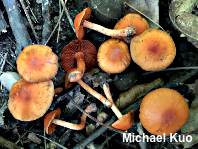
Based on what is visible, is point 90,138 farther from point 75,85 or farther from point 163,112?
point 163,112

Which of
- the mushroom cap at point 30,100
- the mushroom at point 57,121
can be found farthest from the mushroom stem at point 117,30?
the mushroom at point 57,121

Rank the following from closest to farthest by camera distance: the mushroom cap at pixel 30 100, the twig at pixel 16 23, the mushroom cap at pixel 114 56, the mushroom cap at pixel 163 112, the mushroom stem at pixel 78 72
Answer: the mushroom cap at pixel 163 112
the mushroom cap at pixel 30 100
the mushroom stem at pixel 78 72
the mushroom cap at pixel 114 56
the twig at pixel 16 23

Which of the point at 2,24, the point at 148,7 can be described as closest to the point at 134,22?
the point at 148,7

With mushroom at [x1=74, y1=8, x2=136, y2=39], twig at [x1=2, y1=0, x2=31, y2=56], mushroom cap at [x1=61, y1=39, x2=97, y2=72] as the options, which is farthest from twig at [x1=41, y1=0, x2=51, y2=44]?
mushroom at [x1=74, y1=8, x2=136, y2=39]

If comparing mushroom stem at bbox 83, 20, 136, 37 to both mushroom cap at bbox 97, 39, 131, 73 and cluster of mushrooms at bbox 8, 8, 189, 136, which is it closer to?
cluster of mushrooms at bbox 8, 8, 189, 136

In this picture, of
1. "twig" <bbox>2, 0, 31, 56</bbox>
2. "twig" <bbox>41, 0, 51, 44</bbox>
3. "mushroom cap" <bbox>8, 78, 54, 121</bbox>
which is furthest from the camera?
"twig" <bbox>41, 0, 51, 44</bbox>

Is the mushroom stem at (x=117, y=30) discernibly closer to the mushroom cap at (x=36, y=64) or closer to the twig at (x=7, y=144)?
the mushroom cap at (x=36, y=64)
